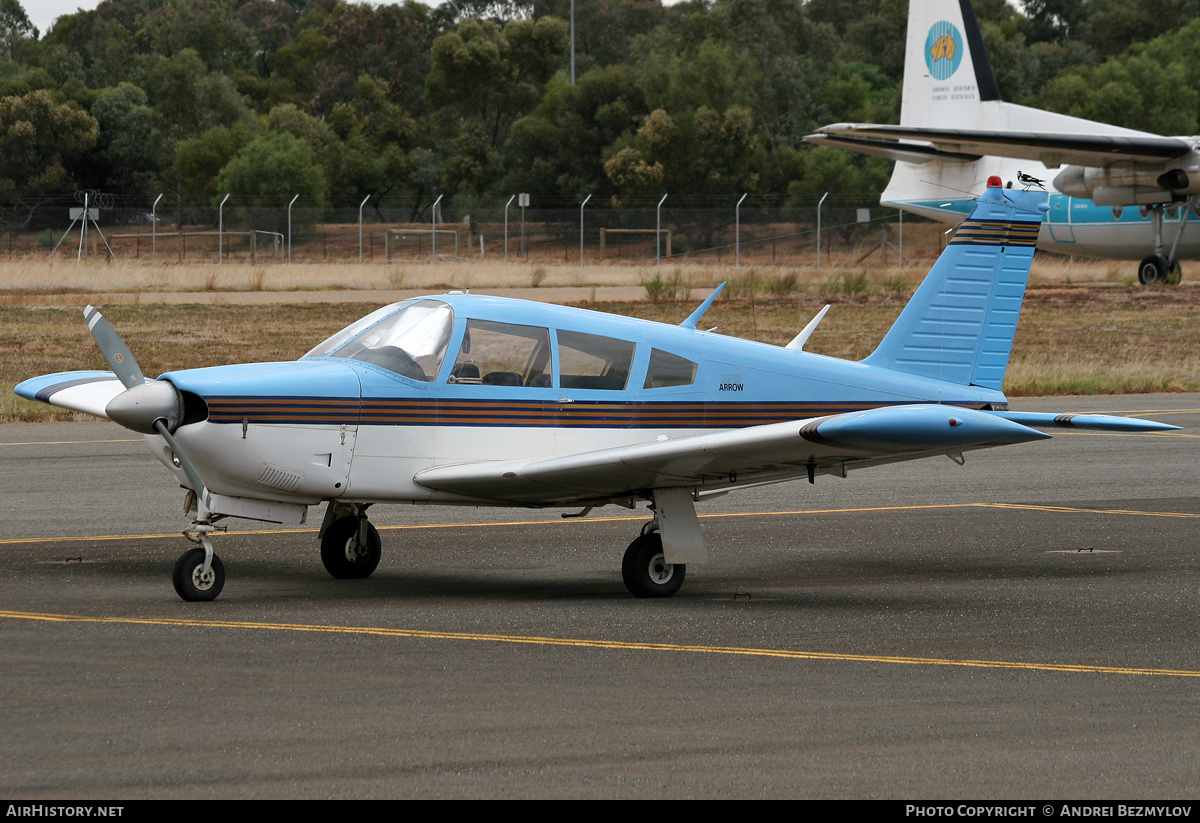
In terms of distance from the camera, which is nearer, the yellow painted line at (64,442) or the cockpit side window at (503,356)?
the cockpit side window at (503,356)

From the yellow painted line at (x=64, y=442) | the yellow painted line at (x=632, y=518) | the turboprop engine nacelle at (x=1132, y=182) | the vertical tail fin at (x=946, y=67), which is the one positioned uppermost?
the vertical tail fin at (x=946, y=67)

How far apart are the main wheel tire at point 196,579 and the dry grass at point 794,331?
12690 millimetres

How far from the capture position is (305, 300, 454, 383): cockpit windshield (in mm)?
10203

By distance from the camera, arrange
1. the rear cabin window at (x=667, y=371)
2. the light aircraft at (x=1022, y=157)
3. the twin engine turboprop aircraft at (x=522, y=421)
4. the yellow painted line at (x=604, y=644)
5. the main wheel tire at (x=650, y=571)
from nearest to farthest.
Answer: the yellow painted line at (x=604, y=644) → the twin engine turboprop aircraft at (x=522, y=421) → the main wheel tire at (x=650, y=571) → the rear cabin window at (x=667, y=371) → the light aircraft at (x=1022, y=157)

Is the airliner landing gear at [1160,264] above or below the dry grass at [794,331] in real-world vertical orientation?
above

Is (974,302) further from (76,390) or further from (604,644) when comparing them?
(76,390)

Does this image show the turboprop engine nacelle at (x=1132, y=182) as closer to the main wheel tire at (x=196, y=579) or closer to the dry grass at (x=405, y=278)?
the dry grass at (x=405, y=278)

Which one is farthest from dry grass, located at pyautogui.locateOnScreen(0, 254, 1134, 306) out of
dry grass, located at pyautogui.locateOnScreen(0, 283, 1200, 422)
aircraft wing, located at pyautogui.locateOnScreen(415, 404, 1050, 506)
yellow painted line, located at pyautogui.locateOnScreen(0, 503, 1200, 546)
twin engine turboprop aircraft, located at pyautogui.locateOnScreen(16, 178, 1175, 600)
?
aircraft wing, located at pyautogui.locateOnScreen(415, 404, 1050, 506)

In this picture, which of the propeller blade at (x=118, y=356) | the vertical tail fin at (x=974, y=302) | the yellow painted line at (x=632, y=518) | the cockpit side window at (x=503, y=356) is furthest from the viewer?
the yellow painted line at (x=632, y=518)

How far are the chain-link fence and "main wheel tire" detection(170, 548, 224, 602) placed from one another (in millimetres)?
54124

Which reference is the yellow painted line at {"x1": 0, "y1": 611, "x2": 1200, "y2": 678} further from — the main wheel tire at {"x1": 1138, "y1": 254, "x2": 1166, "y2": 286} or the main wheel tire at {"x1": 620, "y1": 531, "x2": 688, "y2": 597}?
the main wheel tire at {"x1": 1138, "y1": 254, "x2": 1166, "y2": 286}

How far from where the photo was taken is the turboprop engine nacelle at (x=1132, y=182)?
37469 millimetres

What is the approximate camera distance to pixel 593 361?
34.6 feet

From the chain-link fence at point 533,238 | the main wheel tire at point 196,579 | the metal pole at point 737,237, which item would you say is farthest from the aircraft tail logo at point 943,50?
the main wheel tire at point 196,579
